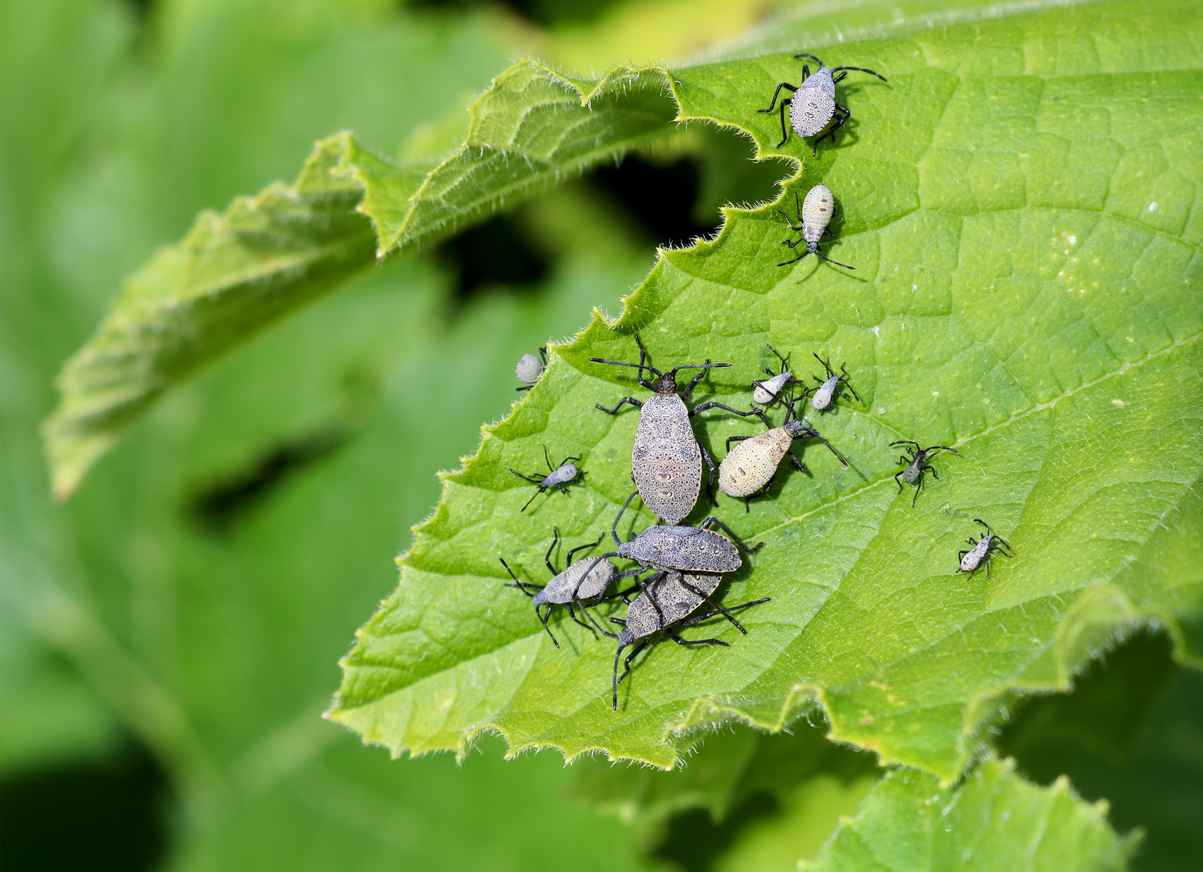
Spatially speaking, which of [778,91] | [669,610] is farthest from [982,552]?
[778,91]

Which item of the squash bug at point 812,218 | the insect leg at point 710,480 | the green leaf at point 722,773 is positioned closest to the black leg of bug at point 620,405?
the insect leg at point 710,480

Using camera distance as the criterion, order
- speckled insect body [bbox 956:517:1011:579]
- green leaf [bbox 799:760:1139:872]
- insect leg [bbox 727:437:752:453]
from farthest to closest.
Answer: insect leg [bbox 727:437:752:453] → speckled insect body [bbox 956:517:1011:579] → green leaf [bbox 799:760:1139:872]

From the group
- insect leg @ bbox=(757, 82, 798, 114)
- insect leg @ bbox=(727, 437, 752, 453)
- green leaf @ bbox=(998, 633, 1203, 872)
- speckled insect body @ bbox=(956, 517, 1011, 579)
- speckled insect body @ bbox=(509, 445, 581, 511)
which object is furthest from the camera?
green leaf @ bbox=(998, 633, 1203, 872)

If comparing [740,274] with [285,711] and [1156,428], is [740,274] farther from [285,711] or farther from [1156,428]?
[285,711]

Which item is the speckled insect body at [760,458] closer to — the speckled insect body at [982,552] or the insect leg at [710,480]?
the insect leg at [710,480]

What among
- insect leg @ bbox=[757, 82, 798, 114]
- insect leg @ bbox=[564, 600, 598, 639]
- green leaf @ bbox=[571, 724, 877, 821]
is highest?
insect leg @ bbox=[757, 82, 798, 114]

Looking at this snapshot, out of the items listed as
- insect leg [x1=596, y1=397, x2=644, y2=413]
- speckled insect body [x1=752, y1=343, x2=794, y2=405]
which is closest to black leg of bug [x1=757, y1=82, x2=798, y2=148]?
speckled insect body [x1=752, y1=343, x2=794, y2=405]

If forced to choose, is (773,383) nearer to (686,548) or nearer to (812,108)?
(686,548)

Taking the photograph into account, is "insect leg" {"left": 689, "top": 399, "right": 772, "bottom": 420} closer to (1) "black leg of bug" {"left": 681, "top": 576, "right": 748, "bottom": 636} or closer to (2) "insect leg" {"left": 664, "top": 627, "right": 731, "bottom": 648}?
(1) "black leg of bug" {"left": 681, "top": 576, "right": 748, "bottom": 636}
